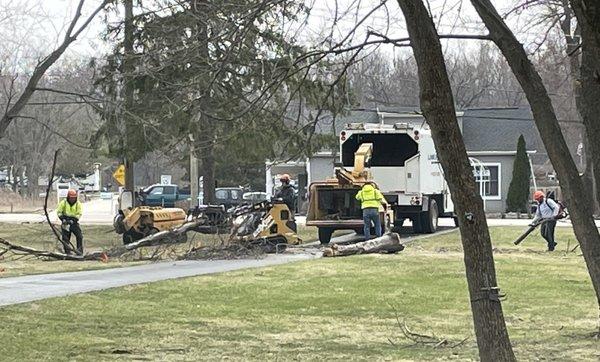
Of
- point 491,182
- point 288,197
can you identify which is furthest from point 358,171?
point 491,182

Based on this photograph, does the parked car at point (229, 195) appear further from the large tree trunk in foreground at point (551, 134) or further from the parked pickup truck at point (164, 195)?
the large tree trunk in foreground at point (551, 134)

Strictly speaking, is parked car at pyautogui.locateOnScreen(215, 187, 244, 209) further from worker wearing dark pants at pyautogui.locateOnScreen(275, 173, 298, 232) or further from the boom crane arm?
worker wearing dark pants at pyautogui.locateOnScreen(275, 173, 298, 232)

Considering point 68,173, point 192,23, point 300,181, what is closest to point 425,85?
point 192,23

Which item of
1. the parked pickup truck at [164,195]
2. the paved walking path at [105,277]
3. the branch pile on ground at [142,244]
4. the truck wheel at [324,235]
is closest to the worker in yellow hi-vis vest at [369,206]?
the truck wheel at [324,235]

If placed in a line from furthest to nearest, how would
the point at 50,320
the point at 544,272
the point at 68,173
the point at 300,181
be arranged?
the point at 68,173
the point at 300,181
the point at 544,272
the point at 50,320

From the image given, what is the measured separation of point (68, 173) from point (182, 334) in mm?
67080

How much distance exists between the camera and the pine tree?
1832 inches

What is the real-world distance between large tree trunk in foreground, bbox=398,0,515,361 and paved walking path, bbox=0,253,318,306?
8.10 m

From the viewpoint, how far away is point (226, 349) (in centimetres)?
927

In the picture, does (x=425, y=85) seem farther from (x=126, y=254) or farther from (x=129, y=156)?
(x=129, y=156)

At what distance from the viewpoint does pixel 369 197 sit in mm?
23297

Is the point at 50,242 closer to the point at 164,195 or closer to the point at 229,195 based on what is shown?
the point at 229,195

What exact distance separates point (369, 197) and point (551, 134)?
16.1m

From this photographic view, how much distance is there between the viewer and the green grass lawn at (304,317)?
9.10 metres
